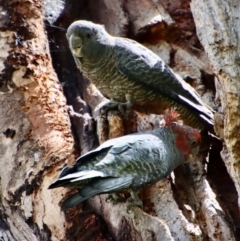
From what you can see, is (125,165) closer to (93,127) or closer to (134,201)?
(134,201)

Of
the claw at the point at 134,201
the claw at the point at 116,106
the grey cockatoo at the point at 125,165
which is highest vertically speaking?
the claw at the point at 116,106

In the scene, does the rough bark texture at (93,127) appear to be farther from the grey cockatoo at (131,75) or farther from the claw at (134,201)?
the grey cockatoo at (131,75)

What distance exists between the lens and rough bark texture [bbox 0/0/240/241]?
2.90 meters

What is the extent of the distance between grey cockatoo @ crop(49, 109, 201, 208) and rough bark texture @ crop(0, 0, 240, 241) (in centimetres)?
17

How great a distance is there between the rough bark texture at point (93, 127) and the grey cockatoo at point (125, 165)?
0.17 metres

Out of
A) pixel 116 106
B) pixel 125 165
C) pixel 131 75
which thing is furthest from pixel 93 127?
pixel 125 165

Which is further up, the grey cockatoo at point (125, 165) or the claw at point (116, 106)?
the claw at point (116, 106)

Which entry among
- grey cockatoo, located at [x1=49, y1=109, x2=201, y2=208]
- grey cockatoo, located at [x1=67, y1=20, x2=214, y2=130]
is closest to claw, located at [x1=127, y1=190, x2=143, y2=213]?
grey cockatoo, located at [x1=49, y1=109, x2=201, y2=208]

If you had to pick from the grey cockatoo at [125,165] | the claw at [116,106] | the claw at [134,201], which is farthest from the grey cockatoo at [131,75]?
the claw at [134,201]

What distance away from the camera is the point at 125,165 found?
9.50ft

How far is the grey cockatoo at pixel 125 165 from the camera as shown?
273 centimetres

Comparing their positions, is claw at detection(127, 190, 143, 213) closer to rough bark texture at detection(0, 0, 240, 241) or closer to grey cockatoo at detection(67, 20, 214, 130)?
rough bark texture at detection(0, 0, 240, 241)

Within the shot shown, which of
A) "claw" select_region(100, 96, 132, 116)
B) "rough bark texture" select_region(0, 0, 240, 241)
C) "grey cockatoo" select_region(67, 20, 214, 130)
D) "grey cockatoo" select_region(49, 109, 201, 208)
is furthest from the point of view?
"grey cockatoo" select_region(67, 20, 214, 130)

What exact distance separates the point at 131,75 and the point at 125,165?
1.00 m
